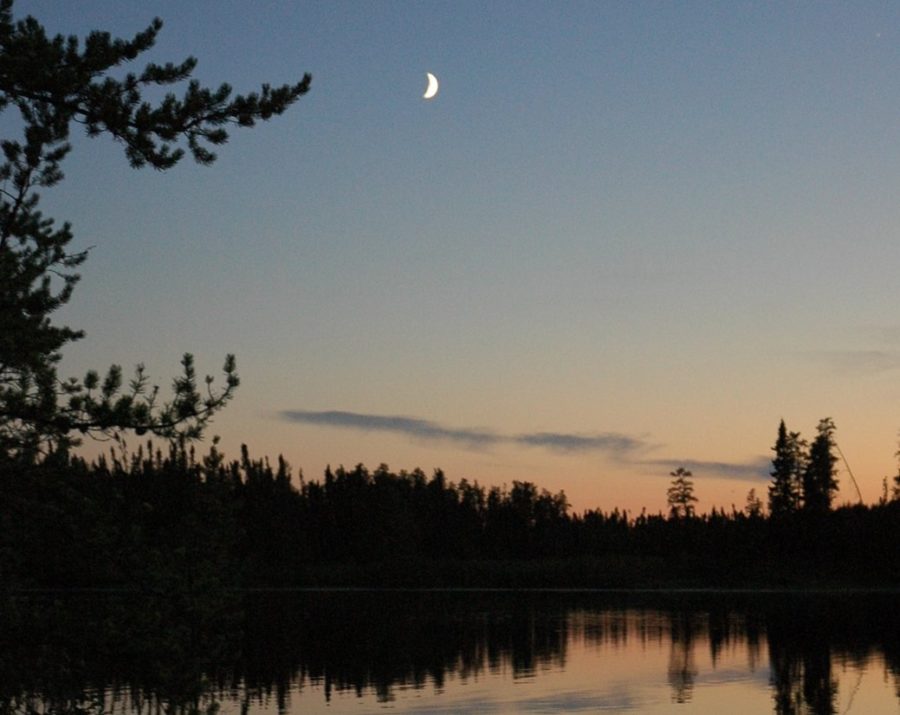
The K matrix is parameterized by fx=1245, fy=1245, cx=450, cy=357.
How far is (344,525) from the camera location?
178000 millimetres

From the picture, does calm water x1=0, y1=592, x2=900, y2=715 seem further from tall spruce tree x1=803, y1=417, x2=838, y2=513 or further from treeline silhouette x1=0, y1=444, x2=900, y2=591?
tall spruce tree x1=803, y1=417, x2=838, y2=513

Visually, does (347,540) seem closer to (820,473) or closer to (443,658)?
(820,473)

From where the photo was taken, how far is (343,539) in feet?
578

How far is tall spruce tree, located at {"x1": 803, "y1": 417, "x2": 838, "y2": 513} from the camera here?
148125 mm

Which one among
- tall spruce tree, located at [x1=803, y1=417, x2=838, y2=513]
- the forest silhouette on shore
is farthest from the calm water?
tall spruce tree, located at [x1=803, y1=417, x2=838, y2=513]

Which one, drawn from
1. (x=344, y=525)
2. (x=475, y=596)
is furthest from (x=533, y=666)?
(x=344, y=525)

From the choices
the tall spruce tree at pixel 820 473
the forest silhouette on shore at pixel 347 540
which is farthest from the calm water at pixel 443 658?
the tall spruce tree at pixel 820 473

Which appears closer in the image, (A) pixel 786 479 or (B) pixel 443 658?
(B) pixel 443 658

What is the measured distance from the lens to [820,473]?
154m

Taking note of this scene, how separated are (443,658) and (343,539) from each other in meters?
119

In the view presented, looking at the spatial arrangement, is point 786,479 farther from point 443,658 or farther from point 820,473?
point 443,658

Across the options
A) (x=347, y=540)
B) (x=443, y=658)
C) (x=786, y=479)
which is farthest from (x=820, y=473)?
(x=443, y=658)

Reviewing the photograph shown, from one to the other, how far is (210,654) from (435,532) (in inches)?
6859

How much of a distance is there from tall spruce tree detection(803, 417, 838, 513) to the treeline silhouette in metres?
7.56
